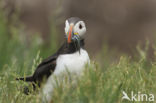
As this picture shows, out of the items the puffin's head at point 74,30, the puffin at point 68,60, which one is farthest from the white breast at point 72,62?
the puffin's head at point 74,30

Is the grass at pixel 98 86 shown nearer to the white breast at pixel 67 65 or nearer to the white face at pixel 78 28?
the white breast at pixel 67 65

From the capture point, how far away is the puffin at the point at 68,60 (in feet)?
13.9

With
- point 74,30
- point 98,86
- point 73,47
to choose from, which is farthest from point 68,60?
point 98,86

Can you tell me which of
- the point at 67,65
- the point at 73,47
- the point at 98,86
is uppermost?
the point at 73,47

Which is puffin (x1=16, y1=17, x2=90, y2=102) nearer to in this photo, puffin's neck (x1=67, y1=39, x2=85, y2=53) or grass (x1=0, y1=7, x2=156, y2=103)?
puffin's neck (x1=67, y1=39, x2=85, y2=53)

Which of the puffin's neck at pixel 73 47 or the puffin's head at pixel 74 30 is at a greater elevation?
the puffin's head at pixel 74 30

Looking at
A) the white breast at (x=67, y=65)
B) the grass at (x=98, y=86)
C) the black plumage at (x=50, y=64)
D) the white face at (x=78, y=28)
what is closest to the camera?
the grass at (x=98, y=86)

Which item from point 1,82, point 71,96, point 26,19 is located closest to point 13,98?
point 1,82

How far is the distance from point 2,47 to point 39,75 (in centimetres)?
250

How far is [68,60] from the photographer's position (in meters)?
4.29

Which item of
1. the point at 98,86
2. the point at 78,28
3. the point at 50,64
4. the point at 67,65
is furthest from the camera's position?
the point at 50,64

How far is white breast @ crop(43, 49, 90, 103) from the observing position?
13.8 feet

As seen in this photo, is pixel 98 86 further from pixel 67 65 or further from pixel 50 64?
pixel 50 64

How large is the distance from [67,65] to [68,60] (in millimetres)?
74
